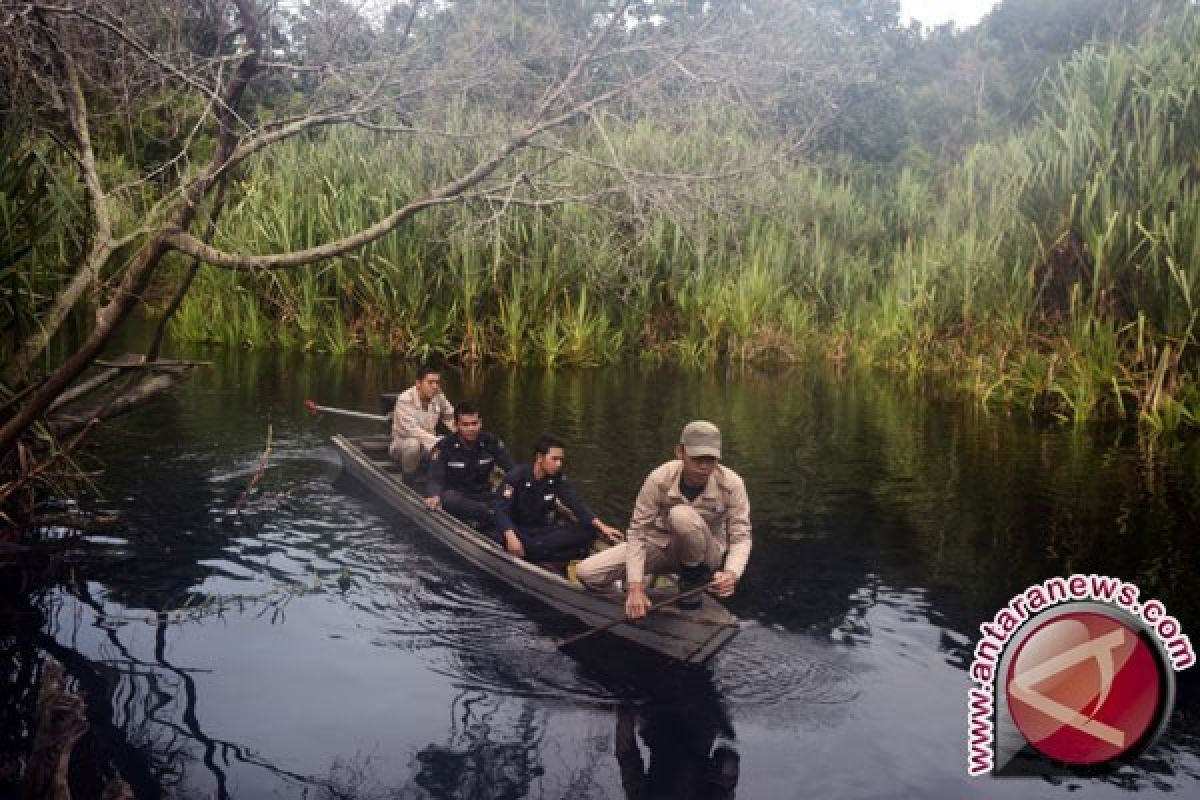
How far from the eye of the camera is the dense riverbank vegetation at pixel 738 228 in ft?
29.3

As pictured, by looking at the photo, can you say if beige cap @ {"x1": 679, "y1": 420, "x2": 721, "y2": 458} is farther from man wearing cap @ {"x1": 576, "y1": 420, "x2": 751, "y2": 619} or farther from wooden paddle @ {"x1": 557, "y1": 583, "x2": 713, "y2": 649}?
wooden paddle @ {"x1": 557, "y1": 583, "x2": 713, "y2": 649}

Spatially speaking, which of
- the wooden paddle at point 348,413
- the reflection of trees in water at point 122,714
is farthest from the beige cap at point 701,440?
the wooden paddle at point 348,413

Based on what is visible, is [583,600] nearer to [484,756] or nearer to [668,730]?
[668,730]

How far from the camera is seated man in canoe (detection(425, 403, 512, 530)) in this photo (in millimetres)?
10031

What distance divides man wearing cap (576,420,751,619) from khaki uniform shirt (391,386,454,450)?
444 centimetres

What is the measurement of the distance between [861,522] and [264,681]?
233 inches

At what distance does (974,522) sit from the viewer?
36.0ft

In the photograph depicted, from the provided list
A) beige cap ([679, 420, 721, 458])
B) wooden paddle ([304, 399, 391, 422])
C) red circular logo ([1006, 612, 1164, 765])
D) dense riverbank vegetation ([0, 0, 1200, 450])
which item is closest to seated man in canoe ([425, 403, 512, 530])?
dense riverbank vegetation ([0, 0, 1200, 450])

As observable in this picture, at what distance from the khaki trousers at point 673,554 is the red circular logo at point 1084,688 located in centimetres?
219

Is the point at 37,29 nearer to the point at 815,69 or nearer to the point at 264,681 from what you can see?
the point at 264,681

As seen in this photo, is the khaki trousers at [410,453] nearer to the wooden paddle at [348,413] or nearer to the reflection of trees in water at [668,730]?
the wooden paddle at [348,413]

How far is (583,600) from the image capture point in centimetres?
773
